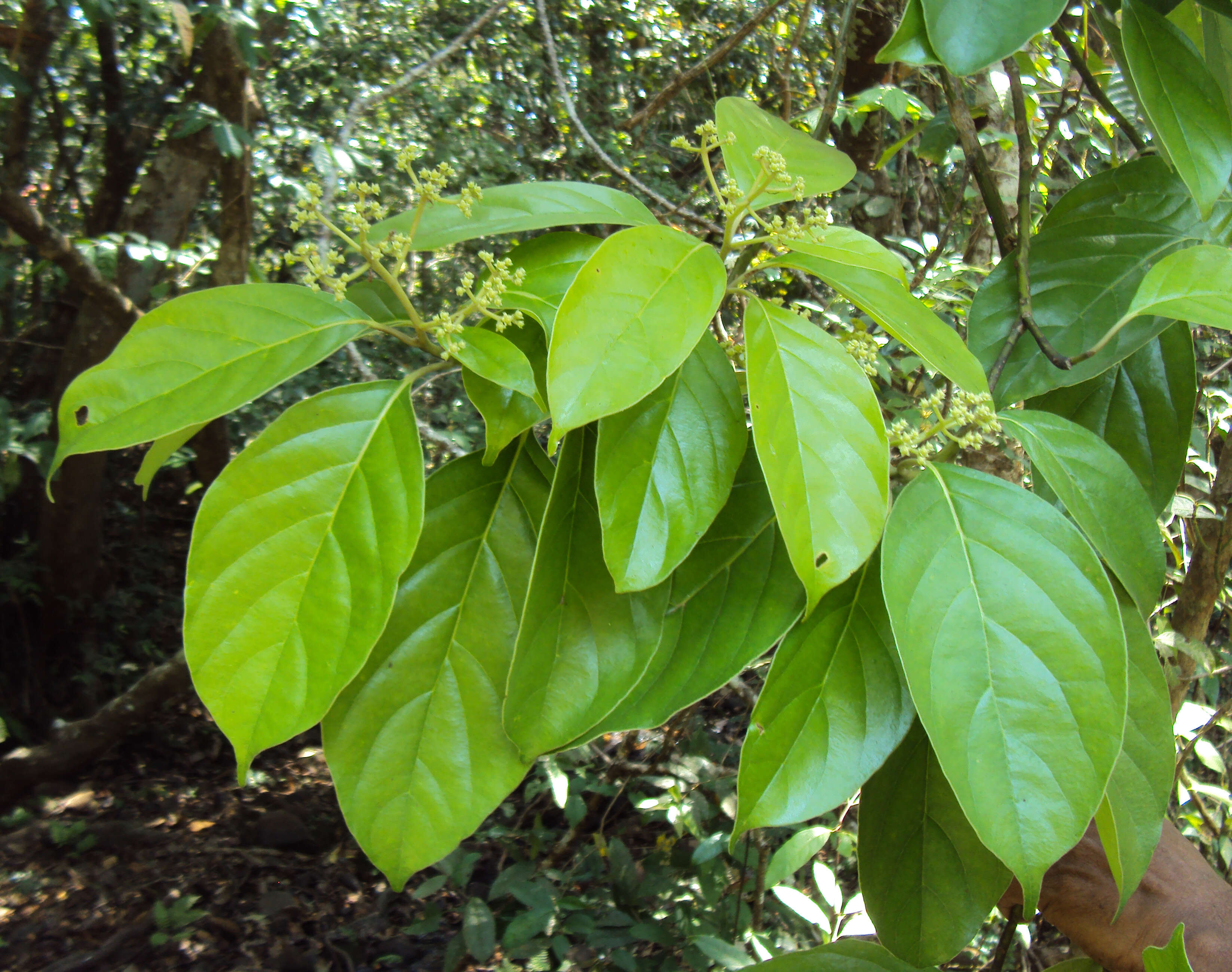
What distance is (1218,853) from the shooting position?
1.37 m

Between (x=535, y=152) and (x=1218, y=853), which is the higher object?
(x=535, y=152)

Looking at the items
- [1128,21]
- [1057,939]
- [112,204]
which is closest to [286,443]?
[1128,21]

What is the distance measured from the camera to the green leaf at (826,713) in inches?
16.2

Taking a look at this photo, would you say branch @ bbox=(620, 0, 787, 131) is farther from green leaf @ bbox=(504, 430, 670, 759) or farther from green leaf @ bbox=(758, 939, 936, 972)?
green leaf @ bbox=(758, 939, 936, 972)

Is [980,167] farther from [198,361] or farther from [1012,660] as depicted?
[198,361]

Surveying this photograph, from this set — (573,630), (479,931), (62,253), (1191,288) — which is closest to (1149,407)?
(1191,288)

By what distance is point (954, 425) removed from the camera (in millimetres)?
481

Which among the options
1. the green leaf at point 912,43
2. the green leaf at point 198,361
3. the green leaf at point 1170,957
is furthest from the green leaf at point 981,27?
the green leaf at point 1170,957

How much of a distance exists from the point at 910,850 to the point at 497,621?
0.93 ft

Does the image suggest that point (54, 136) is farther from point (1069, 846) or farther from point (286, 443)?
point (1069, 846)

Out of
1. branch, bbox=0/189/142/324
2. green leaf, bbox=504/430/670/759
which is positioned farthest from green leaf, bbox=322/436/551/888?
branch, bbox=0/189/142/324

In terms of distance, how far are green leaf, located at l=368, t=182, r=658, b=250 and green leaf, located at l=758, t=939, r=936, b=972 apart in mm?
494

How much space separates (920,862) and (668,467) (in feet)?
0.95

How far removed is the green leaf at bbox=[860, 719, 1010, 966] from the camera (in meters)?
0.47
